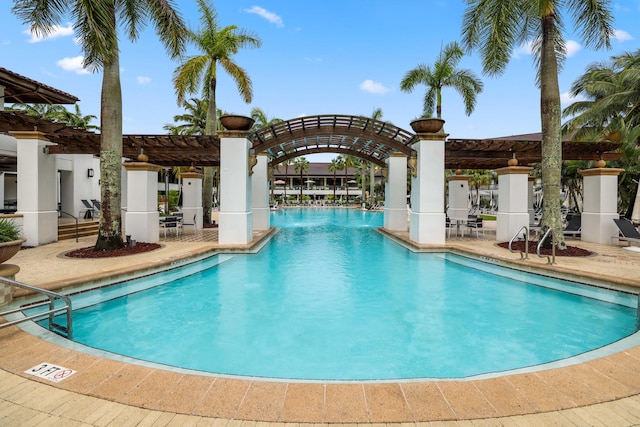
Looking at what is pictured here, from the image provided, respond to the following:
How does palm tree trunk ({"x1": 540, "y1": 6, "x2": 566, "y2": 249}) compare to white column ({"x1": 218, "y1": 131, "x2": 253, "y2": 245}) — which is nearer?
palm tree trunk ({"x1": 540, "y1": 6, "x2": 566, "y2": 249})

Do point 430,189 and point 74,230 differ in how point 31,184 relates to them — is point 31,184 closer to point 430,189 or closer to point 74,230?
point 74,230

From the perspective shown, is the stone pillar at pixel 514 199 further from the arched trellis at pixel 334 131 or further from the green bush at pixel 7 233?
the green bush at pixel 7 233

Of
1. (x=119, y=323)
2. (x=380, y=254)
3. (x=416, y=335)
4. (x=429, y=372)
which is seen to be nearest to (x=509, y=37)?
(x=380, y=254)

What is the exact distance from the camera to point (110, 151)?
1037 cm

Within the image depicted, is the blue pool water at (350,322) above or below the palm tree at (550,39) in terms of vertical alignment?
below

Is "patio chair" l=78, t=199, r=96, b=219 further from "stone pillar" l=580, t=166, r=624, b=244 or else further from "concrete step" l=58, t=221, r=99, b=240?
"stone pillar" l=580, t=166, r=624, b=244

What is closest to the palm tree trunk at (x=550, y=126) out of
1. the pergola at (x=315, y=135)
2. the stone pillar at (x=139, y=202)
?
the pergola at (x=315, y=135)

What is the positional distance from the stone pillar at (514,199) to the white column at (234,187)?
34.3ft

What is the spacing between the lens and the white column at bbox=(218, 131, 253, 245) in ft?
40.8

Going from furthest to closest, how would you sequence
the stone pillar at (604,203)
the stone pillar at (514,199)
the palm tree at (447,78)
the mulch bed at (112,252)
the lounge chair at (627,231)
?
the palm tree at (447,78) < the stone pillar at (514,199) < the stone pillar at (604,203) < the lounge chair at (627,231) < the mulch bed at (112,252)

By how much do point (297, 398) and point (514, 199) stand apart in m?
13.5

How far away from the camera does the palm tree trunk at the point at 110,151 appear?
10344 mm

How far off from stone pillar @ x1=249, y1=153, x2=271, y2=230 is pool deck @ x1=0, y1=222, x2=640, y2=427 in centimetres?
1410

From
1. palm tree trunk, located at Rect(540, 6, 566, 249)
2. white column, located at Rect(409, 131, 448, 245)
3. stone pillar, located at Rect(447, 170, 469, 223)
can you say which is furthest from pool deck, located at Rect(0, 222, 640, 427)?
stone pillar, located at Rect(447, 170, 469, 223)
